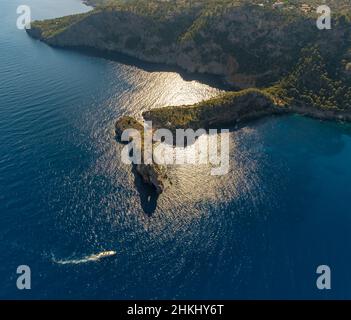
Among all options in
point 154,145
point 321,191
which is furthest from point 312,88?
point 154,145

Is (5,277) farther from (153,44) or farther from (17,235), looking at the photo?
(153,44)

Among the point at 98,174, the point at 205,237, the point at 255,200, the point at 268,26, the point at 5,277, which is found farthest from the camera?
the point at 268,26

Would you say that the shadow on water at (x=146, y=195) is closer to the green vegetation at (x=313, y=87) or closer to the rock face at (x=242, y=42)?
the green vegetation at (x=313, y=87)

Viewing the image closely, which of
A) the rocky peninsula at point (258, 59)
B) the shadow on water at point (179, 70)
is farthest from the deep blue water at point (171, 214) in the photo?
the shadow on water at point (179, 70)

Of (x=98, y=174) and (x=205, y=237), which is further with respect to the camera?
(x=98, y=174)

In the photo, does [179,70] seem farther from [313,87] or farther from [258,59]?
[313,87]

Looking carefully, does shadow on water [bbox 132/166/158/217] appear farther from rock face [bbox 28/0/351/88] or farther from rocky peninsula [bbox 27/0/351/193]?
rock face [bbox 28/0/351/88]
